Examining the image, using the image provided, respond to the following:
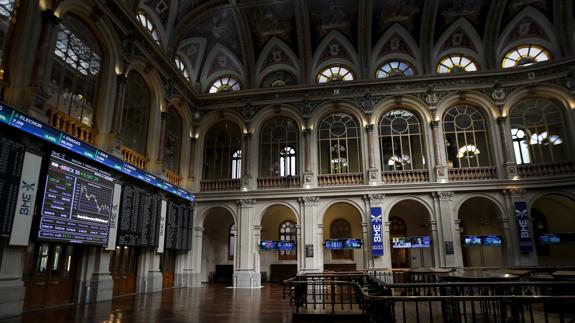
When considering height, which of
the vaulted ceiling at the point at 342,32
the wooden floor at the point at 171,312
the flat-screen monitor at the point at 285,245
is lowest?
the wooden floor at the point at 171,312

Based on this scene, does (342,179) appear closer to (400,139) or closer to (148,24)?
(400,139)

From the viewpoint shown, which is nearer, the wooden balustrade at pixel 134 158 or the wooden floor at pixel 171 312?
the wooden floor at pixel 171 312

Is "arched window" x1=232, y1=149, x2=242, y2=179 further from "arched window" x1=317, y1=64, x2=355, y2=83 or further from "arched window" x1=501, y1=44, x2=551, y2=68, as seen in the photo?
"arched window" x1=501, y1=44, x2=551, y2=68

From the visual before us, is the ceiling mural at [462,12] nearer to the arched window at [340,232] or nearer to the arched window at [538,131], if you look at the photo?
the arched window at [538,131]

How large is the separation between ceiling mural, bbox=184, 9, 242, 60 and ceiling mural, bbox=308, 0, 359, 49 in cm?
415

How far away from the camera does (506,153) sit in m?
16.8

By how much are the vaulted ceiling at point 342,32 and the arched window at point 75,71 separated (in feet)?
16.0

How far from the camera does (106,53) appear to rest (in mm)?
12953

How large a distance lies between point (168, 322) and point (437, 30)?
1833cm

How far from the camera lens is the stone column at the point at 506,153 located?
16.5 m

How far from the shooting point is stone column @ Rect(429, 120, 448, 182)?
1697 centimetres

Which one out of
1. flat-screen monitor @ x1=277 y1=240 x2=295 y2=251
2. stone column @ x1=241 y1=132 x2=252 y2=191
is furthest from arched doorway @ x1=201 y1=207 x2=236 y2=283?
flat-screen monitor @ x1=277 y1=240 x2=295 y2=251

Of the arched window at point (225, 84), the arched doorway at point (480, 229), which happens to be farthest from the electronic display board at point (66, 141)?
the arched doorway at point (480, 229)

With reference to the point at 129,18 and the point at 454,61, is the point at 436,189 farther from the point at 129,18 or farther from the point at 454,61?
the point at 129,18
